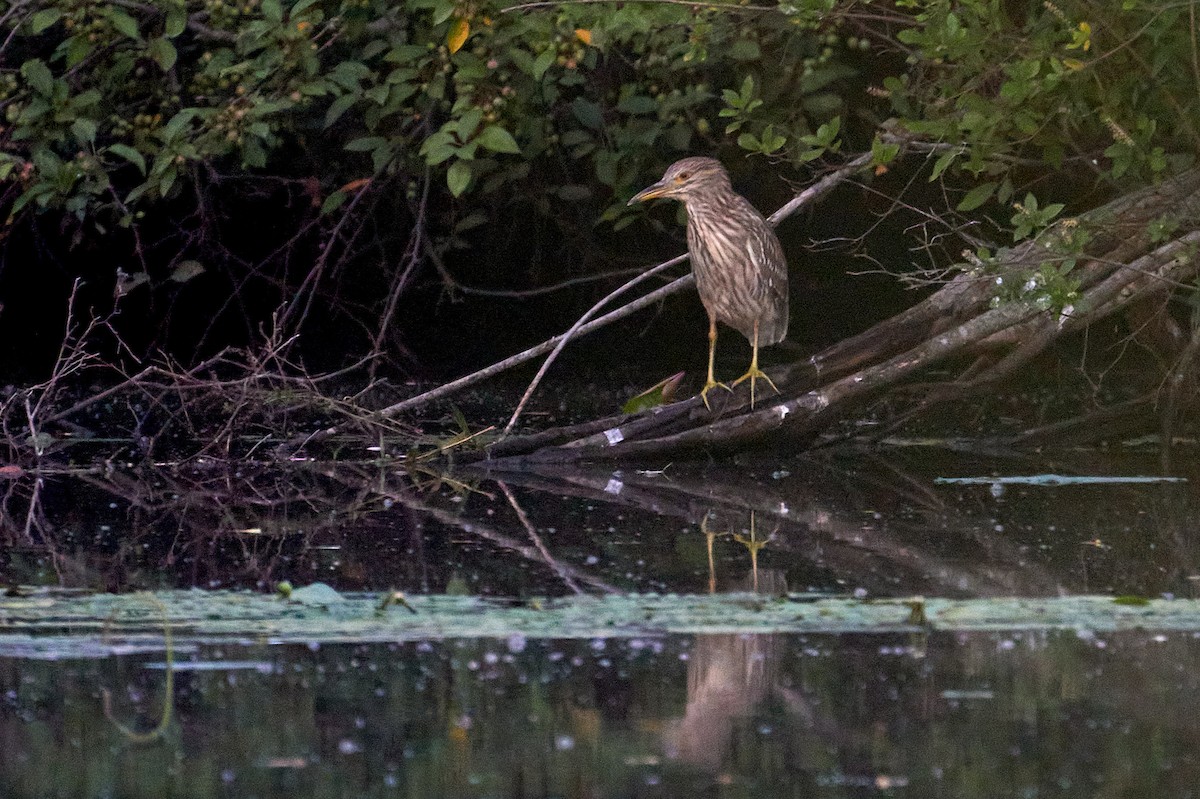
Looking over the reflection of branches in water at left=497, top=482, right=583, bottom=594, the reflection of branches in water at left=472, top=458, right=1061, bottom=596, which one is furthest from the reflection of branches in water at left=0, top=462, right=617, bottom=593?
the reflection of branches in water at left=472, top=458, right=1061, bottom=596

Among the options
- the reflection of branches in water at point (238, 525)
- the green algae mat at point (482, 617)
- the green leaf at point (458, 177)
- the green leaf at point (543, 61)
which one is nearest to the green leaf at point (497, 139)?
the green leaf at point (458, 177)

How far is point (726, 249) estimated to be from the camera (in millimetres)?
7164

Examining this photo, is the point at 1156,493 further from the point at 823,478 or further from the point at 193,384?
the point at 193,384

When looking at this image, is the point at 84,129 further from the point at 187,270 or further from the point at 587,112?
the point at 587,112

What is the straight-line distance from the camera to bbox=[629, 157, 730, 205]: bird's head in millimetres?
7332

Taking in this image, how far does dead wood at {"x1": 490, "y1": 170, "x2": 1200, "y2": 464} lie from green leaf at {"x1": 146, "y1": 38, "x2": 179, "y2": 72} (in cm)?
219

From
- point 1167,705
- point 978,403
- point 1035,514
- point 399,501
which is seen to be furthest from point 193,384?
point 1167,705

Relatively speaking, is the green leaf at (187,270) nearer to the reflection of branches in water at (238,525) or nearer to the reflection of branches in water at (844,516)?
the reflection of branches in water at (238,525)

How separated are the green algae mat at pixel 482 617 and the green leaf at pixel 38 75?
153 inches

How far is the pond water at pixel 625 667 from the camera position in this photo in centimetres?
289

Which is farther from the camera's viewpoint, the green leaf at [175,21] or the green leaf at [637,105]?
the green leaf at [637,105]

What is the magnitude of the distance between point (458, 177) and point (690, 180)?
96 cm

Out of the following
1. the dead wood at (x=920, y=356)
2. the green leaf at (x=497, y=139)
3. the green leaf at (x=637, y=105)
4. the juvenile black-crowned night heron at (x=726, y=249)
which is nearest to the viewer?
the dead wood at (x=920, y=356)

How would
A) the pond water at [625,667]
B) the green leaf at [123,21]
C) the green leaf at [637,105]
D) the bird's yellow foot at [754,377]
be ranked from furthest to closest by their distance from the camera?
the green leaf at [637,105]
the green leaf at [123,21]
the bird's yellow foot at [754,377]
the pond water at [625,667]
